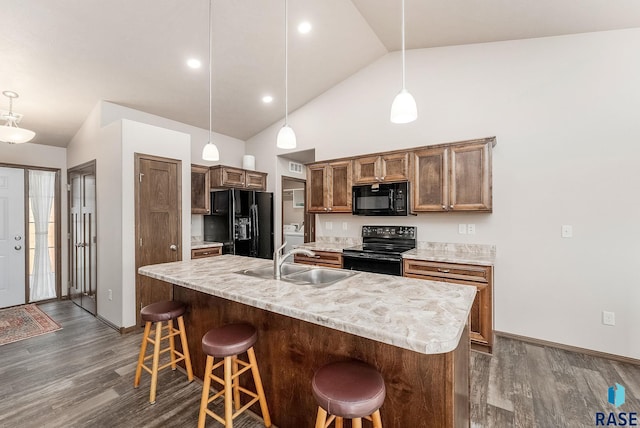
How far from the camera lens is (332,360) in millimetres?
1504

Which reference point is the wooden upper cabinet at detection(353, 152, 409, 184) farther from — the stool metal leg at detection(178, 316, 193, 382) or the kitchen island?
the stool metal leg at detection(178, 316, 193, 382)

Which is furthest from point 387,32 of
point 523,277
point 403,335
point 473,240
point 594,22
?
point 403,335

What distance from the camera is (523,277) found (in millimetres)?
3049

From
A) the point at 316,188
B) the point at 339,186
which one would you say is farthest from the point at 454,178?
the point at 316,188

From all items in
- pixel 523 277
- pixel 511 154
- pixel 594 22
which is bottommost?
pixel 523 277

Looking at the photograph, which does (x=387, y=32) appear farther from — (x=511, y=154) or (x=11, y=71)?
(x=11, y=71)

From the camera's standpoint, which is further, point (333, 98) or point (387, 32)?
point (333, 98)

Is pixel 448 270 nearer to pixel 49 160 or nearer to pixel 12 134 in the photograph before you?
pixel 12 134

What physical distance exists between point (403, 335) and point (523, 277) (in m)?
2.78

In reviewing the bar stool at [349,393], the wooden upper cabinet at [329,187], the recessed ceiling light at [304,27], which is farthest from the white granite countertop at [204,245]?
the bar stool at [349,393]

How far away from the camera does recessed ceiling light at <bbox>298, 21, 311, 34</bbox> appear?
308cm

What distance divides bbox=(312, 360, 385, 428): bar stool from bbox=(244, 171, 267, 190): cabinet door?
402 cm

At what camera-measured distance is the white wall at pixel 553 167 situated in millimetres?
2627

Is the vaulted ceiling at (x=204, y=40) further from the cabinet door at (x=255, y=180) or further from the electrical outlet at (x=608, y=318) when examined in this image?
the electrical outlet at (x=608, y=318)
